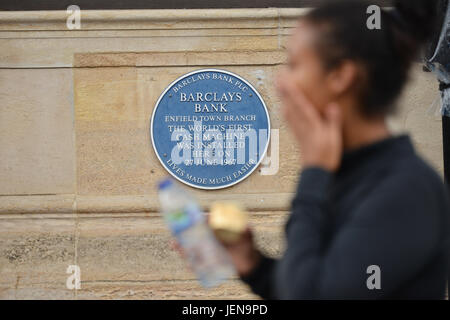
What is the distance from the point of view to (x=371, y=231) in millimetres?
1458

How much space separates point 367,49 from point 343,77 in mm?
81

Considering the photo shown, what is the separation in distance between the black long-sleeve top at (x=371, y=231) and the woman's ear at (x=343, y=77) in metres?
0.15

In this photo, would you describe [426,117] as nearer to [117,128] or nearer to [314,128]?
[117,128]

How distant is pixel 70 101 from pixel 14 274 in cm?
163

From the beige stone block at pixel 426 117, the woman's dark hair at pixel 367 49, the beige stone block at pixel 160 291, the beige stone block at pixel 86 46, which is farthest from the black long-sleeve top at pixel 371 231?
the beige stone block at pixel 426 117

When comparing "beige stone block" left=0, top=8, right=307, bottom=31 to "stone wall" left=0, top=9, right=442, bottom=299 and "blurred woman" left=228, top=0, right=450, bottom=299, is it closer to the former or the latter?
"stone wall" left=0, top=9, right=442, bottom=299

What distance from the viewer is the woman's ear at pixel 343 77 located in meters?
1.61

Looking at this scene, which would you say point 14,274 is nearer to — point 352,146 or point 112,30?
point 112,30

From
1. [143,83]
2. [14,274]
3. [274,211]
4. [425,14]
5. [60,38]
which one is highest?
[60,38]

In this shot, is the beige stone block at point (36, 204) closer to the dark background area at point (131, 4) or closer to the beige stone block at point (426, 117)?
the dark background area at point (131, 4)

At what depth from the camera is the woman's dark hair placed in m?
1.60

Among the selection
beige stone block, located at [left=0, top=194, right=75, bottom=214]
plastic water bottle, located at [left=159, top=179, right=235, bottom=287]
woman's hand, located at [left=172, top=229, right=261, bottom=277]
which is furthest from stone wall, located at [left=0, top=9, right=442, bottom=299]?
plastic water bottle, located at [left=159, top=179, right=235, bottom=287]

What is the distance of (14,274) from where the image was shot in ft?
20.9

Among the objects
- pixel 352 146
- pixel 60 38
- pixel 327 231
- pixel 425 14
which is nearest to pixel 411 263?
pixel 327 231
